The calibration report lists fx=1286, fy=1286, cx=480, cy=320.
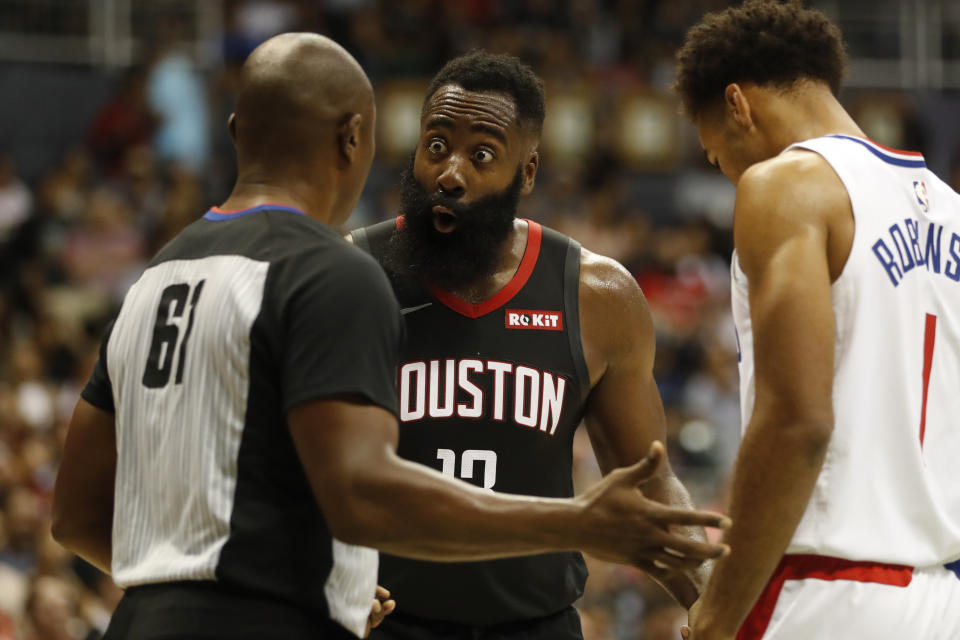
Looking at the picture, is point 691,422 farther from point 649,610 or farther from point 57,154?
point 57,154

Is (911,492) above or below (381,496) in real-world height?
below

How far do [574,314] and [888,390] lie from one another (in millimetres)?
1042

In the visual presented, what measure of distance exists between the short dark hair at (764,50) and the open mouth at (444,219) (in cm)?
82

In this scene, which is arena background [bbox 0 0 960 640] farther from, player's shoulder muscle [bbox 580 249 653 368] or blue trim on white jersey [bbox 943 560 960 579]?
blue trim on white jersey [bbox 943 560 960 579]

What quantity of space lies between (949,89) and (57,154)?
957 centimetres

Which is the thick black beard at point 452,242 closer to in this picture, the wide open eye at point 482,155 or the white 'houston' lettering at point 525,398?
the wide open eye at point 482,155

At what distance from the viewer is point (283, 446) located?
8.79 feet

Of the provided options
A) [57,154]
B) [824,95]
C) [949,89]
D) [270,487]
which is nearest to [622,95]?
[949,89]

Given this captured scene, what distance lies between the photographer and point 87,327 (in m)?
10.2

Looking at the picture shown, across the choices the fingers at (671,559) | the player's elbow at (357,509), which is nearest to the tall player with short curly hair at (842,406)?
the fingers at (671,559)

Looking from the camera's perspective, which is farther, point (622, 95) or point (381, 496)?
point (622, 95)

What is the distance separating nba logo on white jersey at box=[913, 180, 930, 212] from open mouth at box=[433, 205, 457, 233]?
1.34 meters

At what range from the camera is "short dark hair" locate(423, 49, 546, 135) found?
13.1ft

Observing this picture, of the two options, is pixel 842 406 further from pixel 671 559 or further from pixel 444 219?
pixel 444 219
